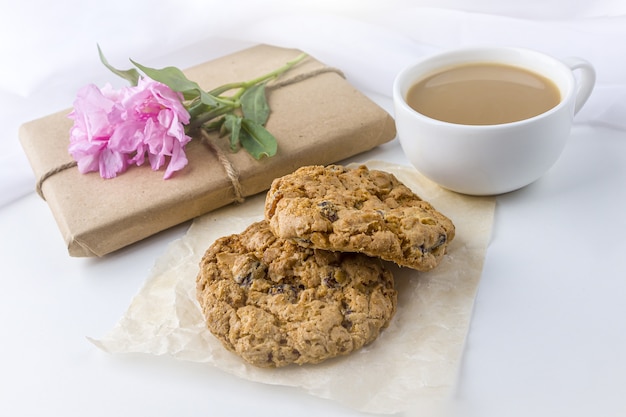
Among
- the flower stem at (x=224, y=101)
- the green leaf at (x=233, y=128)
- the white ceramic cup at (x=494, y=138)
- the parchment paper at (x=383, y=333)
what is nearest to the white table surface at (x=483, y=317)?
the parchment paper at (x=383, y=333)

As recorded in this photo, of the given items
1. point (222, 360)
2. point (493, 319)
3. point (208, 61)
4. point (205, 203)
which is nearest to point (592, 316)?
point (493, 319)

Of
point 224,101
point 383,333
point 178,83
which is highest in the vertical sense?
point 178,83

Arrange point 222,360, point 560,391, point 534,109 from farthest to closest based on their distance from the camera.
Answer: point 534,109 → point 222,360 → point 560,391

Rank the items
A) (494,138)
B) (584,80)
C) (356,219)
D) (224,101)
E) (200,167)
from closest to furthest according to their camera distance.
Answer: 1. (356,219)
2. (494,138)
3. (584,80)
4. (200,167)
5. (224,101)

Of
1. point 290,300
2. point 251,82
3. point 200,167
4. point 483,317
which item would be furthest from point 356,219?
point 251,82

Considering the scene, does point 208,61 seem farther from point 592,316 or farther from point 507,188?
point 592,316

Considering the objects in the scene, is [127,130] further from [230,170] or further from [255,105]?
[255,105]

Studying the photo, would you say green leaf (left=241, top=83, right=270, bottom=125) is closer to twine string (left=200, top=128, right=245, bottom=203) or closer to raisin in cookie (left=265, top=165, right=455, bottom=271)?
twine string (left=200, top=128, right=245, bottom=203)
